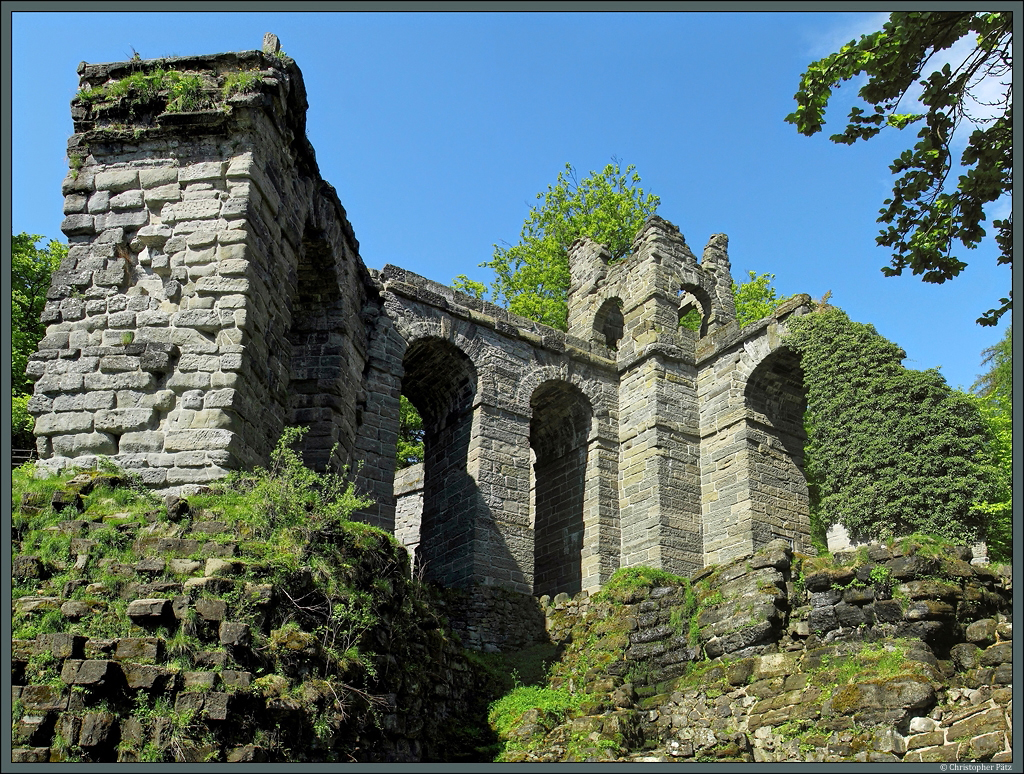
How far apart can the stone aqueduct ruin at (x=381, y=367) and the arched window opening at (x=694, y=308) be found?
0.11 metres

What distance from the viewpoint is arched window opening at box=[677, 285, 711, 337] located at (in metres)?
20.0

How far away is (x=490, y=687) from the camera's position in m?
11.4

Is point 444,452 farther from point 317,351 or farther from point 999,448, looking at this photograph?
point 999,448

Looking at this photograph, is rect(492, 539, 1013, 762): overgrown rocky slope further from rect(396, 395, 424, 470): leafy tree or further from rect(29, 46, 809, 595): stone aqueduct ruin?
rect(396, 395, 424, 470): leafy tree

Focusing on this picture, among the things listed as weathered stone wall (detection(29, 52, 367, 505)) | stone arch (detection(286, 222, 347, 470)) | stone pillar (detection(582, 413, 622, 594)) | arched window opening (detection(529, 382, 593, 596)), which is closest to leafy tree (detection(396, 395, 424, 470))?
arched window opening (detection(529, 382, 593, 596))

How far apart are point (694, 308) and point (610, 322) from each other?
13.4 ft

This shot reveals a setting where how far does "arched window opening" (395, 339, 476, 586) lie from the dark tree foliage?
19.1ft

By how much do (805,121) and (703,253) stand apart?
13.8 meters

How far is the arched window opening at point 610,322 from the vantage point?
19.8 m

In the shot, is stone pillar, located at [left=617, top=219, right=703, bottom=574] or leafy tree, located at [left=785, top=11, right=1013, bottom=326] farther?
stone pillar, located at [left=617, top=219, right=703, bottom=574]

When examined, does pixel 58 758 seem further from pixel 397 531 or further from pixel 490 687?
pixel 397 531

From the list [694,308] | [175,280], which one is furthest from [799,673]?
[694,308]

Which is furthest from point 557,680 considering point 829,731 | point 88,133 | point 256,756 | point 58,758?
point 88,133

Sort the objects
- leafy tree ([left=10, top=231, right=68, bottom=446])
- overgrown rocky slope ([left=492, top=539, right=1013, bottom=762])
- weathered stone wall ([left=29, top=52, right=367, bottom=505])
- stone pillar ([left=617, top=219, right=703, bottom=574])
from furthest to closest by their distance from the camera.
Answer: leafy tree ([left=10, top=231, right=68, bottom=446])
stone pillar ([left=617, top=219, right=703, bottom=574])
weathered stone wall ([left=29, top=52, right=367, bottom=505])
overgrown rocky slope ([left=492, top=539, right=1013, bottom=762])
